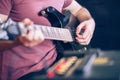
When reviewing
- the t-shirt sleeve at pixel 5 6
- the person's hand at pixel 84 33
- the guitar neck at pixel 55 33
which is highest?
the t-shirt sleeve at pixel 5 6

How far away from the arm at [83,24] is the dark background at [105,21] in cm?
30

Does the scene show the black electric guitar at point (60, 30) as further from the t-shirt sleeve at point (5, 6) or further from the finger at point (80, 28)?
the t-shirt sleeve at point (5, 6)

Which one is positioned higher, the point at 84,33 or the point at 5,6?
the point at 5,6

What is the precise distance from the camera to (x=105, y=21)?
2.09m

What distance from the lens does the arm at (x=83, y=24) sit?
1.47 metres

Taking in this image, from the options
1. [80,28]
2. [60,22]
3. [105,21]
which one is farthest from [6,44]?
[105,21]

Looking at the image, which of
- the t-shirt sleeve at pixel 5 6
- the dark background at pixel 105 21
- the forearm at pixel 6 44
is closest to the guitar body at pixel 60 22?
the t-shirt sleeve at pixel 5 6

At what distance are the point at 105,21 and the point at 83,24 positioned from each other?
1.91ft

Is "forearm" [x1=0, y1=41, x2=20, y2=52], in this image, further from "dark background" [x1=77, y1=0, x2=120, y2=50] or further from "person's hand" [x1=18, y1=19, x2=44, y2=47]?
"dark background" [x1=77, y1=0, x2=120, y2=50]

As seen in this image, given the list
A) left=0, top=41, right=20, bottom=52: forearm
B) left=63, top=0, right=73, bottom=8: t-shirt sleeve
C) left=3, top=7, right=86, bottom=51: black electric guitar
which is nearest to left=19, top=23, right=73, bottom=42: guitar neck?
left=3, top=7, right=86, bottom=51: black electric guitar

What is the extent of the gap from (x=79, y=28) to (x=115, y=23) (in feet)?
2.23

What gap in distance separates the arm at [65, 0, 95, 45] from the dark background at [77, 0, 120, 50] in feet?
0.99

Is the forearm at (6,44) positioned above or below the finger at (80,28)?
above

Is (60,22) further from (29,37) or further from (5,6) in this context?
(29,37)
